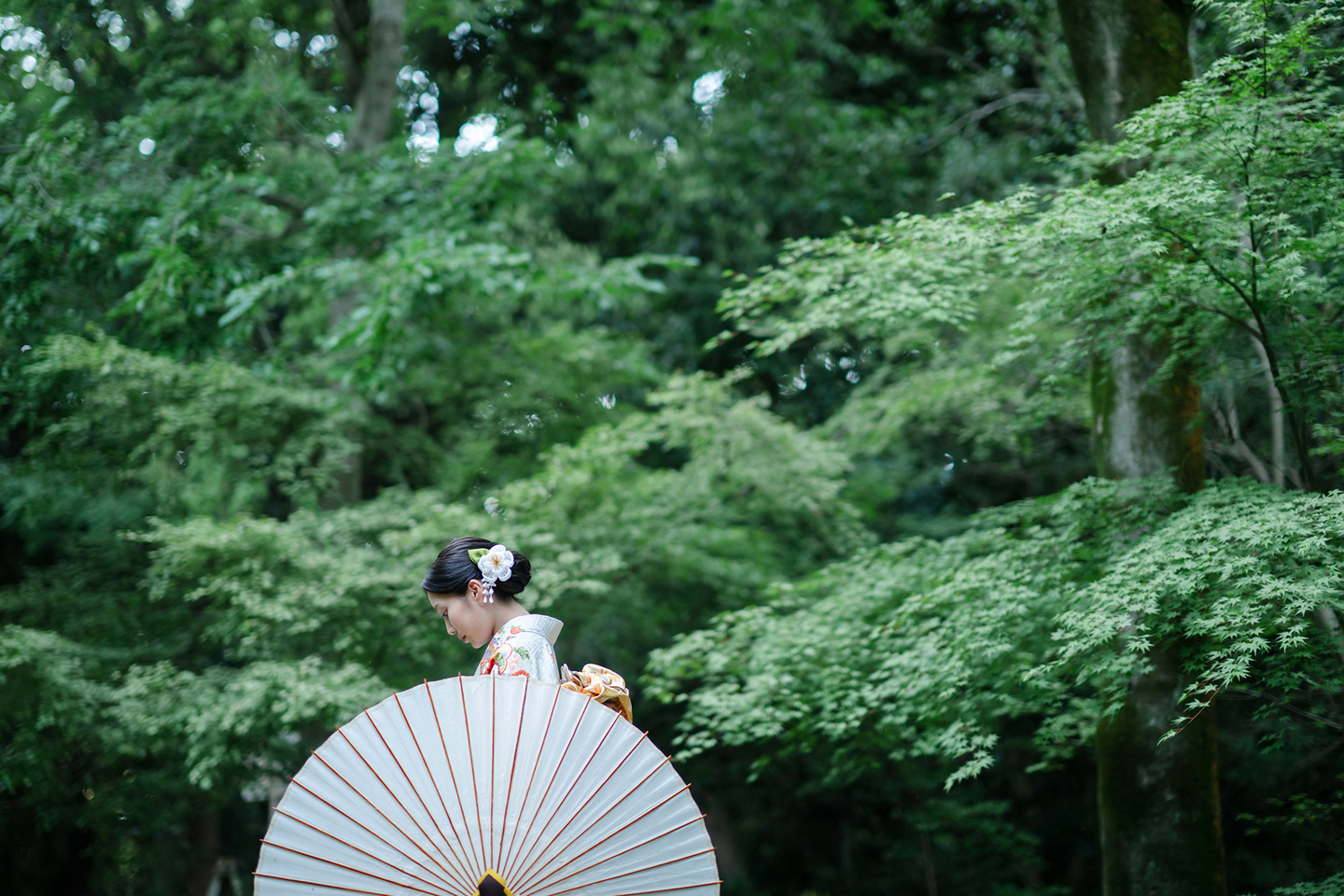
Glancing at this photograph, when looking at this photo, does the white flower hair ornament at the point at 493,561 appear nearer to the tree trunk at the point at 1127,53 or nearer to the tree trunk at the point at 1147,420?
the tree trunk at the point at 1147,420

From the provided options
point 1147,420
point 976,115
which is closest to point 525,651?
point 1147,420

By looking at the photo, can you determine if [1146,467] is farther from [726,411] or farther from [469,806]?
[726,411]

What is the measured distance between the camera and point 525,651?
6.43 ft

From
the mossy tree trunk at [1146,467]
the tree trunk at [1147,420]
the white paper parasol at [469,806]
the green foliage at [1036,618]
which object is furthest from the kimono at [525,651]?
the tree trunk at [1147,420]

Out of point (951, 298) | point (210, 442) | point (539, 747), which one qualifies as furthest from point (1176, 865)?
point (210, 442)

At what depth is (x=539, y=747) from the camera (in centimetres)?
172

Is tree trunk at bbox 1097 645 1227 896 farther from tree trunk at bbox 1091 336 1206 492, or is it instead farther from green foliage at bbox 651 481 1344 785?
tree trunk at bbox 1091 336 1206 492

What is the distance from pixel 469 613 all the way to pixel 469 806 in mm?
442

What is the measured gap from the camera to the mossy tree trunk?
3529mm

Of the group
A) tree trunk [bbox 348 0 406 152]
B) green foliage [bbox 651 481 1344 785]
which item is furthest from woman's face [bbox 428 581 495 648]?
tree trunk [bbox 348 0 406 152]

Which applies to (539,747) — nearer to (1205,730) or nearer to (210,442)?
(1205,730)

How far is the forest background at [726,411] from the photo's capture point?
3.16 metres

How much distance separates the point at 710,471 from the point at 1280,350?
395cm

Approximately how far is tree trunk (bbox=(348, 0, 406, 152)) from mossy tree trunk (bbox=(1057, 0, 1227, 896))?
5.47 metres
